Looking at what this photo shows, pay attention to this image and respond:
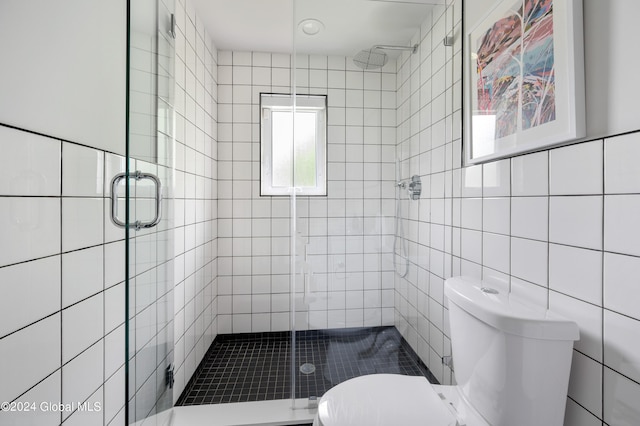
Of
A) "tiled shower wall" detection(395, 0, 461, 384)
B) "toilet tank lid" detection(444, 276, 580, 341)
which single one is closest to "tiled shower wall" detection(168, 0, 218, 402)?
"tiled shower wall" detection(395, 0, 461, 384)

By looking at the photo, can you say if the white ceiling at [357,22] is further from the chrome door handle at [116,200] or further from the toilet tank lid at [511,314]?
the toilet tank lid at [511,314]

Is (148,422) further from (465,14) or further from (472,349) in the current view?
(465,14)

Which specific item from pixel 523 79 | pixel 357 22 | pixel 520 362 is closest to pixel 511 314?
pixel 520 362

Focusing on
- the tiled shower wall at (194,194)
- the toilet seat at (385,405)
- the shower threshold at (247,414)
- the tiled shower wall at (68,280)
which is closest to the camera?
the tiled shower wall at (68,280)

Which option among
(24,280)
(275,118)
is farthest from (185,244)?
(275,118)

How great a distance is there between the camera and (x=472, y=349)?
90 centimetres

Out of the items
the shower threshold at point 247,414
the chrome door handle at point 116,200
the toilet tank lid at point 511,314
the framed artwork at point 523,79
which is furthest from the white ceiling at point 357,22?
the shower threshold at point 247,414

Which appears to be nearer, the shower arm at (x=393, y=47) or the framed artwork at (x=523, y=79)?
the framed artwork at (x=523, y=79)

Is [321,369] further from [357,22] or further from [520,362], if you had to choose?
[357,22]

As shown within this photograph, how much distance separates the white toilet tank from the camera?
2.43ft

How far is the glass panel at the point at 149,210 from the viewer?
86 centimetres

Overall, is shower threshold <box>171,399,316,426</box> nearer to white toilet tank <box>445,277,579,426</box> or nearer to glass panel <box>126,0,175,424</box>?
glass panel <box>126,0,175,424</box>

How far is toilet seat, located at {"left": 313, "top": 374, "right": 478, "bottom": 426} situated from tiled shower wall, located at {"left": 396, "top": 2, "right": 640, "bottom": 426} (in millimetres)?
379

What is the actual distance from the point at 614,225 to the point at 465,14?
1200 millimetres
